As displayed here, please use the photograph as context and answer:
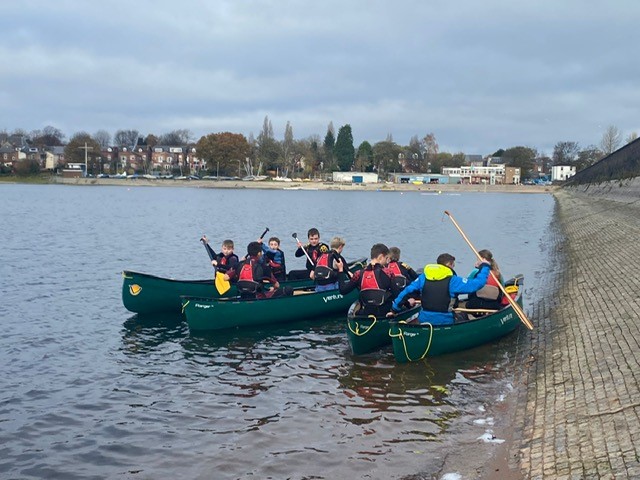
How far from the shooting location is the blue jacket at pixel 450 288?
486 inches

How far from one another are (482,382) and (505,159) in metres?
173

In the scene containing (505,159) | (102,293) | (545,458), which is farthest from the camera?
(505,159)

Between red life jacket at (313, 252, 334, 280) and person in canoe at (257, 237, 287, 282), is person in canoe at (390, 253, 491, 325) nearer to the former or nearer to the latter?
red life jacket at (313, 252, 334, 280)

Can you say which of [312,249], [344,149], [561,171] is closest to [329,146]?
[344,149]

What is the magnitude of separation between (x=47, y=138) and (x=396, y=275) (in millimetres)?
180591

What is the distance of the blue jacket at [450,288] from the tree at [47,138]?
173 metres

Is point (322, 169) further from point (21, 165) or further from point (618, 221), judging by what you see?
point (618, 221)

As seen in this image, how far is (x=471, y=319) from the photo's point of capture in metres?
13.3

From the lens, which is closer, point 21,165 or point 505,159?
point 21,165

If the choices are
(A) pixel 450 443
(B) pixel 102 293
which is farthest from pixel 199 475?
(B) pixel 102 293

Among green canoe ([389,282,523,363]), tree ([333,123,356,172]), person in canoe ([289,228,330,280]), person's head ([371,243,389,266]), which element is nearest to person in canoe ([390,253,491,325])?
green canoe ([389,282,523,363])

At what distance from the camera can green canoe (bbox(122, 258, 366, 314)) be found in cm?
1645

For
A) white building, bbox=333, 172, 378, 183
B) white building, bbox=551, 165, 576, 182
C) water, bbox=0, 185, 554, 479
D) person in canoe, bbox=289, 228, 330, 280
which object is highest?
white building, bbox=551, 165, 576, 182

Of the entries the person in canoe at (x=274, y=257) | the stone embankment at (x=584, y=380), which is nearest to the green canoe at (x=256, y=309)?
the person in canoe at (x=274, y=257)
